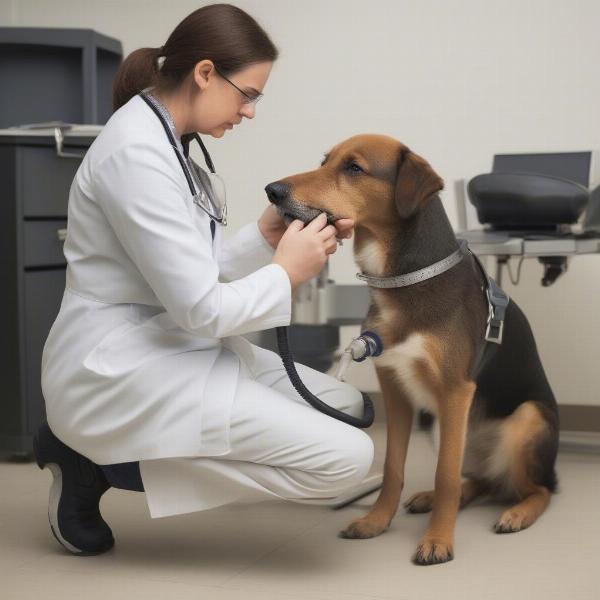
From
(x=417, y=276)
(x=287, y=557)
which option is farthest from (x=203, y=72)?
(x=287, y=557)

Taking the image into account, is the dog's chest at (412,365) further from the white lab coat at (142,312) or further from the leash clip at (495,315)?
the white lab coat at (142,312)

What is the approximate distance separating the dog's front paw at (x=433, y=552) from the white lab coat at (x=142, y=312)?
477 millimetres

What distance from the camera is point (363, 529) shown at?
2.09m

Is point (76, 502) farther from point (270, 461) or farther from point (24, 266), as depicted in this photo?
point (24, 266)

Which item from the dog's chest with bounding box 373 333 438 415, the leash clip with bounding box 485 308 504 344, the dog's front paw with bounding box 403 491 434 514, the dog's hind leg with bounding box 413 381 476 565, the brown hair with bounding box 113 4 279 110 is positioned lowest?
the dog's front paw with bounding box 403 491 434 514

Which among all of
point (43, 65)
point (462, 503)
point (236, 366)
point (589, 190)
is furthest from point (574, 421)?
point (43, 65)

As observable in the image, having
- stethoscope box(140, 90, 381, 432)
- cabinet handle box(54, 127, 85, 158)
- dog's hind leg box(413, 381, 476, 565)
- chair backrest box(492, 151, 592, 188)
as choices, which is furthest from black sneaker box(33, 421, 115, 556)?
chair backrest box(492, 151, 592, 188)

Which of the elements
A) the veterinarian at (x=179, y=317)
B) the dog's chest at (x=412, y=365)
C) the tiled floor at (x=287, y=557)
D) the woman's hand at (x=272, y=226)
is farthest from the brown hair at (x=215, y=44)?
the tiled floor at (x=287, y=557)

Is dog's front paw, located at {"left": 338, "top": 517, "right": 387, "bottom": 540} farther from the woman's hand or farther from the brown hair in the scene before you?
the brown hair

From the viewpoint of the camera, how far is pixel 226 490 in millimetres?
1808

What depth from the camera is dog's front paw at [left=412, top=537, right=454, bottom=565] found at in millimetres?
1909

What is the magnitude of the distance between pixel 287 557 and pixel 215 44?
1023mm

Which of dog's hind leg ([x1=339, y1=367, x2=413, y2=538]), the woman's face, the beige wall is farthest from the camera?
the beige wall

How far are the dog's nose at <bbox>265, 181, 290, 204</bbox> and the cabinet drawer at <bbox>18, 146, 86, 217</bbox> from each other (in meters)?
1.19
